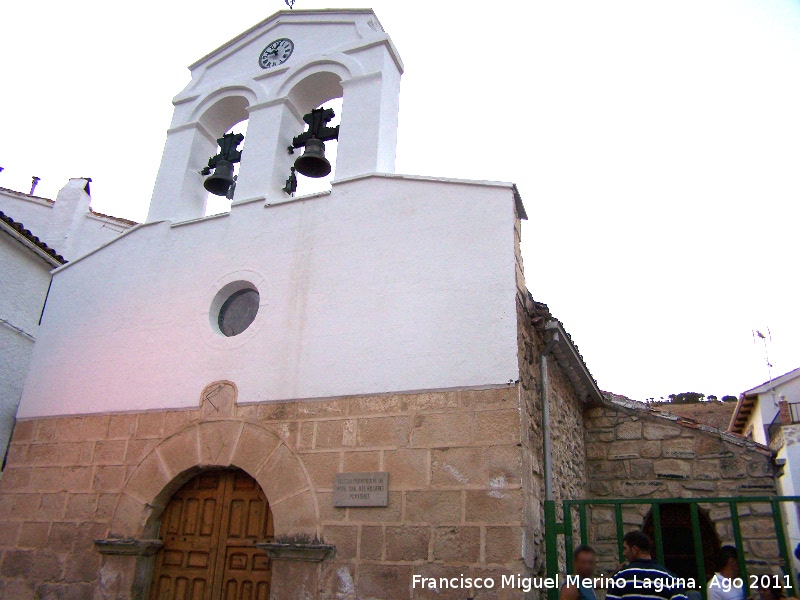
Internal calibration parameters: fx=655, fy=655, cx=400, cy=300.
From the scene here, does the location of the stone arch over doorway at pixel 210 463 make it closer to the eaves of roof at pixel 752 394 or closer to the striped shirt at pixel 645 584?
the striped shirt at pixel 645 584

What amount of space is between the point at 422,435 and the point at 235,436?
1.63 meters

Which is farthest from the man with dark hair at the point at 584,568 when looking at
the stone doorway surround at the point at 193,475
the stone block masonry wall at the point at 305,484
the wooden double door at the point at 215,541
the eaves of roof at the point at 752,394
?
the eaves of roof at the point at 752,394

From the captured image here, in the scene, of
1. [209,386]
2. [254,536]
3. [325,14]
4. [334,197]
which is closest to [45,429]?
[209,386]

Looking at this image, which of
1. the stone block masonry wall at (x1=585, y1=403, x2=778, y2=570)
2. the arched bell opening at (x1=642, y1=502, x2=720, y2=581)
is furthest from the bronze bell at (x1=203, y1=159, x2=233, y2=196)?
the arched bell opening at (x1=642, y1=502, x2=720, y2=581)

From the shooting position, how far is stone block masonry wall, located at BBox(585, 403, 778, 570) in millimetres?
7074

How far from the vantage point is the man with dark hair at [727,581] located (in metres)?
3.98

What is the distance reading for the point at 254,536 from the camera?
516cm

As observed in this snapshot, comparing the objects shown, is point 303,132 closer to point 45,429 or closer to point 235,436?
point 235,436

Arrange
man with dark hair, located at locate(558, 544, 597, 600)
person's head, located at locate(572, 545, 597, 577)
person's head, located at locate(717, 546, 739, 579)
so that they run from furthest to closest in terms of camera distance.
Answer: person's head, located at locate(717, 546, 739, 579) < person's head, located at locate(572, 545, 597, 577) < man with dark hair, located at locate(558, 544, 597, 600)

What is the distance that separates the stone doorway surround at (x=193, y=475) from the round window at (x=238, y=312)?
59 centimetres

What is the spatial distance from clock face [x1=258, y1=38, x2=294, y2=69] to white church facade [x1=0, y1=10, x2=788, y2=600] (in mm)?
39

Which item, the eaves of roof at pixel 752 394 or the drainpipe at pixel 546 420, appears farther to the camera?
the eaves of roof at pixel 752 394

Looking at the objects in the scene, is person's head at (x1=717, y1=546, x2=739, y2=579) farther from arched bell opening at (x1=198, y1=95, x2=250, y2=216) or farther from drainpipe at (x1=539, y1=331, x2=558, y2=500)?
arched bell opening at (x1=198, y1=95, x2=250, y2=216)

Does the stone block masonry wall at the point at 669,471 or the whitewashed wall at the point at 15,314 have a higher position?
the whitewashed wall at the point at 15,314
